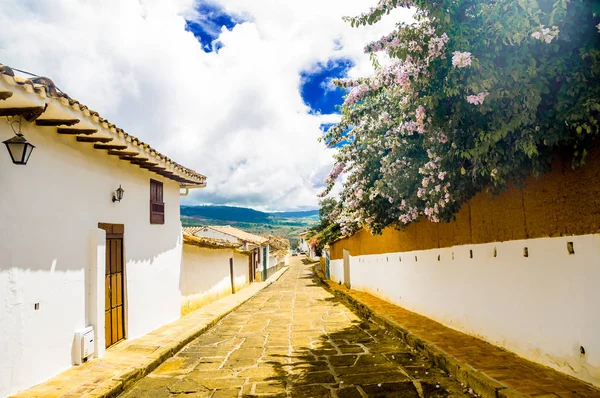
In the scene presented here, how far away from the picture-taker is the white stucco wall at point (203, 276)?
1342cm

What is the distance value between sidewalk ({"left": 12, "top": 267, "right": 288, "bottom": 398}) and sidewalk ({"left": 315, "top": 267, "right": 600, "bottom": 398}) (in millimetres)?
4378

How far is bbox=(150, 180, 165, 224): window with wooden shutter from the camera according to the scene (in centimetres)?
1013

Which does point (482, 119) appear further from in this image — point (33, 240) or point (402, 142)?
point (33, 240)

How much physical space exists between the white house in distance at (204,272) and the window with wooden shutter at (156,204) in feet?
7.37

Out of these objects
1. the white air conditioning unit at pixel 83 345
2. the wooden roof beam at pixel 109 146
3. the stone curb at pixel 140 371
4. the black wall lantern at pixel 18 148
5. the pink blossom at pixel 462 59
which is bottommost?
the stone curb at pixel 140 371

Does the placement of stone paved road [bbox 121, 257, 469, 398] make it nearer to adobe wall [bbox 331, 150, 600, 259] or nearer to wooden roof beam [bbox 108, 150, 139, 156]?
adobe wall [bbox 331, 150, 600, 259]

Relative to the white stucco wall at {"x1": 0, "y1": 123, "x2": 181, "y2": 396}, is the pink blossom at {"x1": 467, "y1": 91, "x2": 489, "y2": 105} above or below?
above

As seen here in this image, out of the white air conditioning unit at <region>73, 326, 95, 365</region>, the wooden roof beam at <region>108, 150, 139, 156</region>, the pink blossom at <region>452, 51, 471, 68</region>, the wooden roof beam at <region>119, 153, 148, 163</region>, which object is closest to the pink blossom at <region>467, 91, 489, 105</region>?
the pink blossom at <region>452, 51, 471, 68</region>

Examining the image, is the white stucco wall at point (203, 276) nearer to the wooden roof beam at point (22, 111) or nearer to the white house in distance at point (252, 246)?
the wooden roof beam at point (22, 111)

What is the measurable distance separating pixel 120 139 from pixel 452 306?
676 centimetres

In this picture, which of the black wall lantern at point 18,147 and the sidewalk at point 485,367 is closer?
the sidewalk at point 485,367

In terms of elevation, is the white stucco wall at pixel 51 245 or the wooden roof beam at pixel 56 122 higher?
the wooden roof beam at pixel 56 122

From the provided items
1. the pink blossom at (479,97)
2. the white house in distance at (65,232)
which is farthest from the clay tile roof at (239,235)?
the pink blossom at (479,97)

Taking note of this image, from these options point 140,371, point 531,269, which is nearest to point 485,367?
point 531,269
